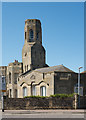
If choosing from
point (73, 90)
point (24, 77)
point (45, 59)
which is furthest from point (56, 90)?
point (45, 59)

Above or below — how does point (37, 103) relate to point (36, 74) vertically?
below

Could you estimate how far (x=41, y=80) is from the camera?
3647cm

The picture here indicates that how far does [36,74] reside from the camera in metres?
38.0

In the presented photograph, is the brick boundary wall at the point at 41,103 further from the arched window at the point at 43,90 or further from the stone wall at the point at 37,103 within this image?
the arched window at the point at 43,90

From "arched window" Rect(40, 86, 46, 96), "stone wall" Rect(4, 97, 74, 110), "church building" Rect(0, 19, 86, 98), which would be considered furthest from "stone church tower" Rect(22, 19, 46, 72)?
"stone wall" Rect(4, 97, 74, 110)

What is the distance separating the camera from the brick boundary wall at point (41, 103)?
2367 centimetres

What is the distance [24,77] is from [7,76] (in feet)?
36.2

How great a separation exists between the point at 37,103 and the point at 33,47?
24750 millimetres

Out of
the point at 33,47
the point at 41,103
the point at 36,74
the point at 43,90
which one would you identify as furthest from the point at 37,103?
the point at 33,47

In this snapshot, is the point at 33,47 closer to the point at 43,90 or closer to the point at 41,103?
the point at 43,90

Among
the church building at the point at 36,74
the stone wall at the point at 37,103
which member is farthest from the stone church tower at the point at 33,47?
the stone wall at the point at 37,103

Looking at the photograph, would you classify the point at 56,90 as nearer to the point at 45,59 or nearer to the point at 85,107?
the point at 85,107

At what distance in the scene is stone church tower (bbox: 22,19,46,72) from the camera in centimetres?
4725

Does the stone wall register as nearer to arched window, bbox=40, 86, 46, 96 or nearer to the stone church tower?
arched window, bbox=40, 86, 46, 96
